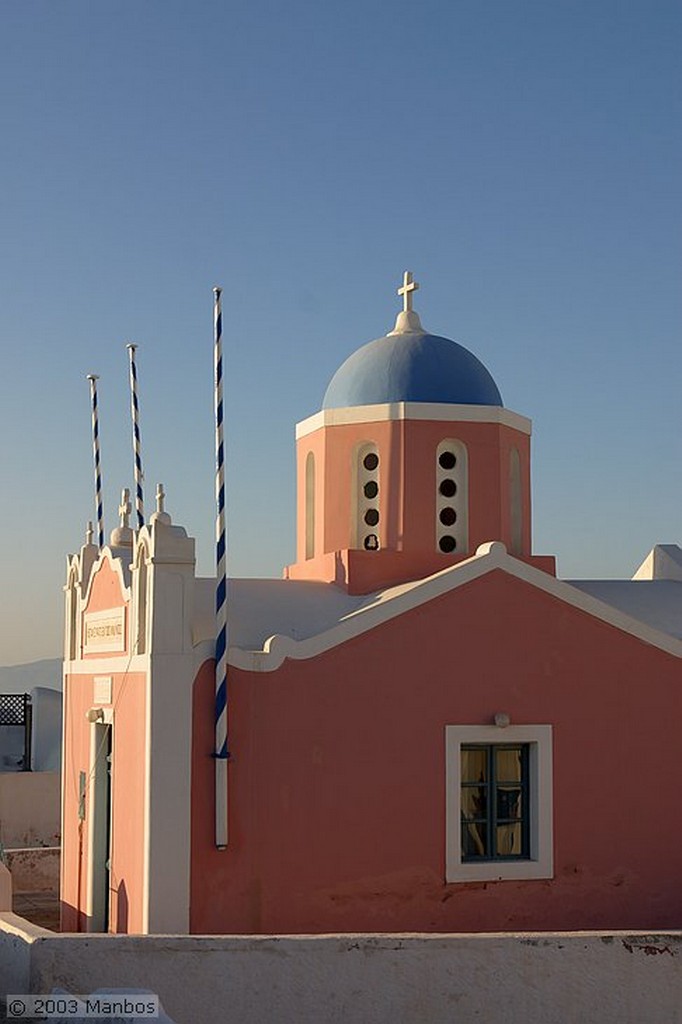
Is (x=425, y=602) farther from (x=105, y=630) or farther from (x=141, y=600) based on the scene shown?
(x=105, y=630)

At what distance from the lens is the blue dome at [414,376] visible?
15781 mm

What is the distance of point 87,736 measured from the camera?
14500 millimetres

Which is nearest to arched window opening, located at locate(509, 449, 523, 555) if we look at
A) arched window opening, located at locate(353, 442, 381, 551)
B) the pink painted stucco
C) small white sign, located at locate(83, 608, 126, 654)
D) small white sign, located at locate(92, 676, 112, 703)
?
the pink painted stucco

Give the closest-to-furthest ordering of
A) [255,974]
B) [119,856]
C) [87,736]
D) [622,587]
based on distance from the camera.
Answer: [255,974] < [119,856] < [87,736] < [622,587]

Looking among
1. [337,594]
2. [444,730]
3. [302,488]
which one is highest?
[302,488]

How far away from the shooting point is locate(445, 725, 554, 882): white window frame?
12945 mm

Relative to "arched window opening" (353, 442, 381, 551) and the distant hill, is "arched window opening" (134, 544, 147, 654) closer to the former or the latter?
"arched window opening" (353, 442, 381, 551)

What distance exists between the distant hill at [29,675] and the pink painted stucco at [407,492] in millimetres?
151544

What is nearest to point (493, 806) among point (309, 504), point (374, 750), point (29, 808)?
point (374, 750)

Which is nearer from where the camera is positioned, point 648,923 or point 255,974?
point 255,974

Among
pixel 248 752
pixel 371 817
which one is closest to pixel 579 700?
pixel 371 817

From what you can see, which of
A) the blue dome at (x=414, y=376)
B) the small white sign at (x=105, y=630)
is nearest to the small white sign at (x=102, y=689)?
the small white sign at (x=105, y=630)

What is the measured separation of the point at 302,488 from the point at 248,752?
16.1ft

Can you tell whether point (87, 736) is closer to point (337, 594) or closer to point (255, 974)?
point (337, 594)
